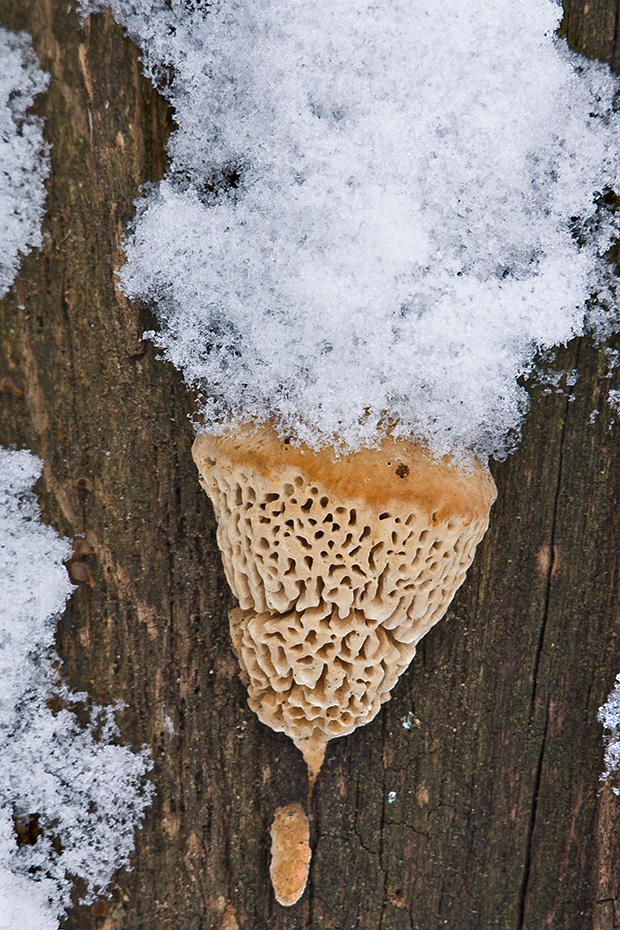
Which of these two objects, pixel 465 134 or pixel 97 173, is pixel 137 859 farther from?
pixel 465 134

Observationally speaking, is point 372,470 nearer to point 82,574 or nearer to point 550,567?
point 550,567

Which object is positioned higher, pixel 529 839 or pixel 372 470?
pixel 372 470

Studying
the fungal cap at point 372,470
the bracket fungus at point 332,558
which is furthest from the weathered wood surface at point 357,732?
the fungal cap at point 372,470

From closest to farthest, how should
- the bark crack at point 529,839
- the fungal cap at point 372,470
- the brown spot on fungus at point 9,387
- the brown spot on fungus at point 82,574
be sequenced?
the fungal cap at point 372,470 < the brown spot on fungus at point 9,387 < the brown spot on fungus at point 82,574 < the bark crack at point 529,839

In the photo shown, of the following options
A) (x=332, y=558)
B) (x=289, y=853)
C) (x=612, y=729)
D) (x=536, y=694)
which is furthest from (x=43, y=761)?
(x=612, y=729)

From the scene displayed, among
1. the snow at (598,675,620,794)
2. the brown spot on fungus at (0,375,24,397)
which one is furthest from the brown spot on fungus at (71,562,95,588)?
the snow at (598,675,620,794)

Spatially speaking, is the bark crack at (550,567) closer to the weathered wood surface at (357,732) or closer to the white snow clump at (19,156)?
the weathered wood surface at (357,732)
